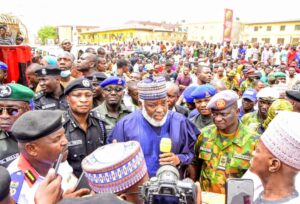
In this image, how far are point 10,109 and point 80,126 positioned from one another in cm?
73

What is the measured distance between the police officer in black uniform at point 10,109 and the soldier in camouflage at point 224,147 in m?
1.78

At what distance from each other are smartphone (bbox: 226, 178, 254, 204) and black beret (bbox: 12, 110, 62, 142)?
121 cm

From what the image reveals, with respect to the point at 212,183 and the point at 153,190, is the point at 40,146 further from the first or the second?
the point at 212,183

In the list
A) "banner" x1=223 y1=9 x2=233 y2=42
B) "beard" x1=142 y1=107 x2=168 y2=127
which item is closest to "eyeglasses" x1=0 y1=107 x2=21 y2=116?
"beard" x1=142 y1=107 x2=168 y2=127

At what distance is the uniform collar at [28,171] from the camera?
1852 millimetres

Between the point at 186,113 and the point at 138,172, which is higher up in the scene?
the point at 138,172

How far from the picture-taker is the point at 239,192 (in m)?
1.34

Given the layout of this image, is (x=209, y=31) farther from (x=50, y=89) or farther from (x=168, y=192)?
(x=168, y=192)

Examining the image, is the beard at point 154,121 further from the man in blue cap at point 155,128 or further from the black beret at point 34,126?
the black beret at point 34,126

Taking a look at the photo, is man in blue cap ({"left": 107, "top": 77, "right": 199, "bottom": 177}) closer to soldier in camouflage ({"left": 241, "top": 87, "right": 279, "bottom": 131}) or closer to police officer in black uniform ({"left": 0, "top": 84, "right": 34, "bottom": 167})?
police officer in black uniform ({"left": 0, "top": 84, "right": 34, "bottom": 167})

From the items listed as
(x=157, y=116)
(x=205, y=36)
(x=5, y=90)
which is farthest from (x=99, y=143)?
(x=205, y=36)

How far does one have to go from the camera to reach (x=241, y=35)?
167 ft

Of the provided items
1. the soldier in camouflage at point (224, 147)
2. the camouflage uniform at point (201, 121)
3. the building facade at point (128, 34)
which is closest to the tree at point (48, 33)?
the building facade at point (128, 34)

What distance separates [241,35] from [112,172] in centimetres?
5355
